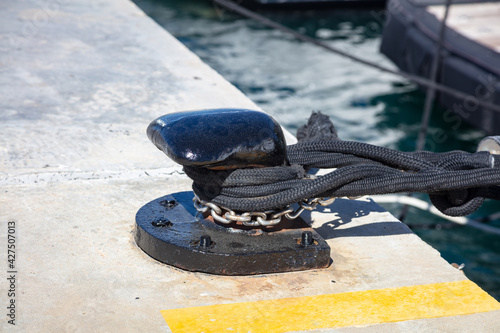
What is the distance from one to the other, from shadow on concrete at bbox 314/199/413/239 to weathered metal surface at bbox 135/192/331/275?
0.53 feet

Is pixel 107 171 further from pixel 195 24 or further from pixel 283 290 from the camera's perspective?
pixel 195 24

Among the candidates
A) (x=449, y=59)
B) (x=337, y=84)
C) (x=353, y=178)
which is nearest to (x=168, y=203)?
(x=353, y=178)

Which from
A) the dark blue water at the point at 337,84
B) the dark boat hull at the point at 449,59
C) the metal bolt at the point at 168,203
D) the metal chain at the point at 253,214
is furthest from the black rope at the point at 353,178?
the dark boat hull at the point at 449,59

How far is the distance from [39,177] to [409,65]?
7301 millimetres

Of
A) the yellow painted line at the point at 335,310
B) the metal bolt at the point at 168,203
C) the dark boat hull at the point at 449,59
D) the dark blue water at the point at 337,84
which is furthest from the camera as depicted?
the dark boat hull at the point at 449,59

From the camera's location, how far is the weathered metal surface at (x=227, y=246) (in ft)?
5.53

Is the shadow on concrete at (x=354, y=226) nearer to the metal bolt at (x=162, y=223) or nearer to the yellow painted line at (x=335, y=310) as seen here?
the yellow painted line at (x=335, y=310)

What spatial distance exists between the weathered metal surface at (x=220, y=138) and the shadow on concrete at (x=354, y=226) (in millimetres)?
345

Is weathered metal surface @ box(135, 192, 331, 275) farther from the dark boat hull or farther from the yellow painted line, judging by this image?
the dark boat hull

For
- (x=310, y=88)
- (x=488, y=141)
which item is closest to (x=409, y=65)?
(x=310, y=88)

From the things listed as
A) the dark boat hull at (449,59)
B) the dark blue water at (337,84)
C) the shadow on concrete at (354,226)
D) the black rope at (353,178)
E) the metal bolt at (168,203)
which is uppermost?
the black rope at (353,178)

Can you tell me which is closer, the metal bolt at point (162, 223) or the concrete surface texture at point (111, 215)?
the concrete surface texture at point (111, 215)

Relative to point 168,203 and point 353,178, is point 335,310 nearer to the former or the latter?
point 353,178

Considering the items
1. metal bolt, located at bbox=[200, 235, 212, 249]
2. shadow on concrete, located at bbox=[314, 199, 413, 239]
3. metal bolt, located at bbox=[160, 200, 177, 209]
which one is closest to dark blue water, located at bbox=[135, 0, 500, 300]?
shadow on concrete, located at bbox=[314, 199, 413, 239]
